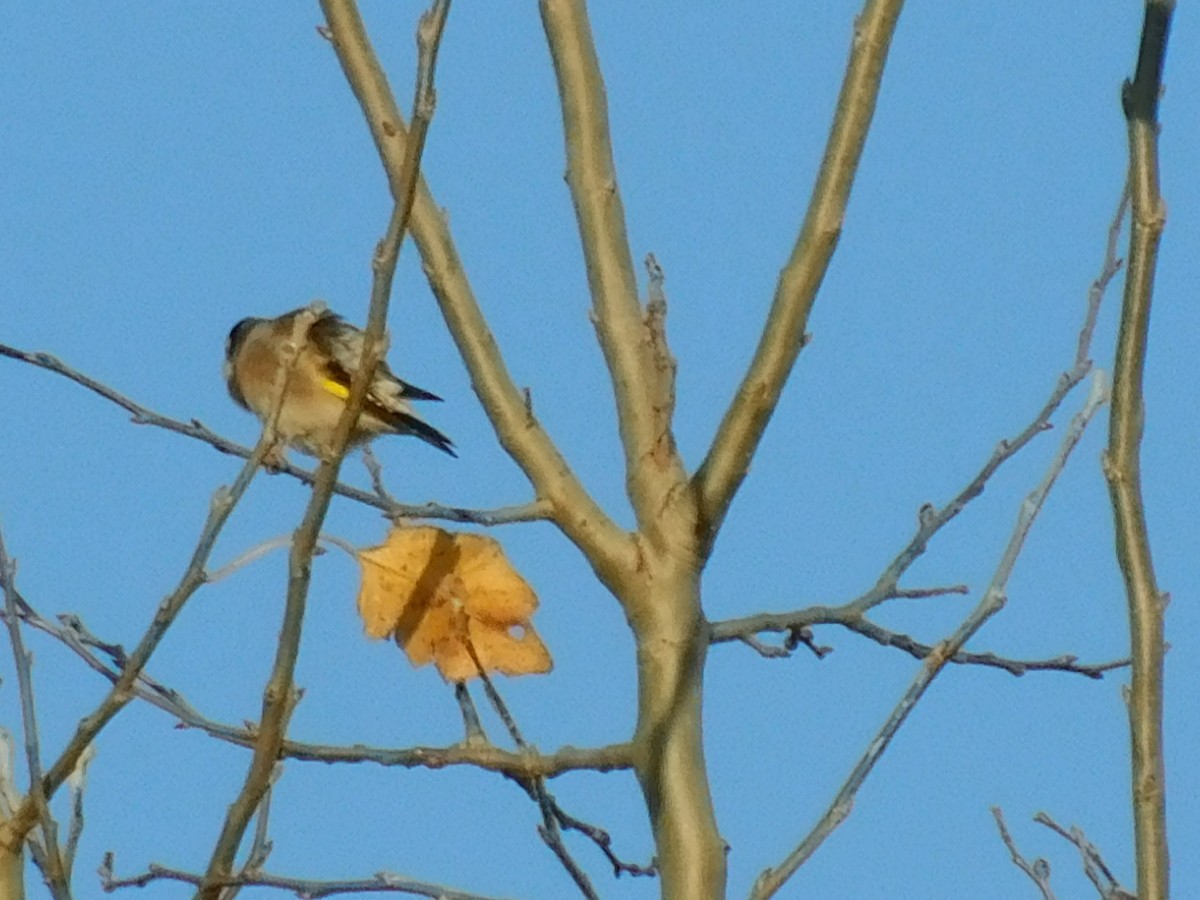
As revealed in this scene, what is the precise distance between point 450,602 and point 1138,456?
4.12 ft

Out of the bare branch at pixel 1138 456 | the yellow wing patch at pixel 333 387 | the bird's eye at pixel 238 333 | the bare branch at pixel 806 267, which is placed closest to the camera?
the bare branch at pixel 1138 456

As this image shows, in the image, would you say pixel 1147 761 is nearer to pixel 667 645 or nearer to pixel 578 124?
pixel 667 645

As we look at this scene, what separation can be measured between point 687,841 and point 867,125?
3.45ft

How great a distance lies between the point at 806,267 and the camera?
2834mm

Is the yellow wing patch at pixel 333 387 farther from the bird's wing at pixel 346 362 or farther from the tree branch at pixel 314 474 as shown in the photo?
the tree branch at pixel 314 474

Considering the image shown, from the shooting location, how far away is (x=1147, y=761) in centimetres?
215

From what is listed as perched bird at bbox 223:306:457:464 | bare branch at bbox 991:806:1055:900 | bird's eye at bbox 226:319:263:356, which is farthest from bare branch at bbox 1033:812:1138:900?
bird's eye at bbox 226:319:263:356

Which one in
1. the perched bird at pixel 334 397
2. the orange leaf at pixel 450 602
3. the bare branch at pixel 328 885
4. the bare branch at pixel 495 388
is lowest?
the bare branch at pixel 328 885

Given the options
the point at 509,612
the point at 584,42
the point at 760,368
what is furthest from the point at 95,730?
→ the point at 584,42

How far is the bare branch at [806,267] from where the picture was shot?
9.24ft

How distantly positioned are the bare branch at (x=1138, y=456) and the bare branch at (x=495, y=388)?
0.96 m

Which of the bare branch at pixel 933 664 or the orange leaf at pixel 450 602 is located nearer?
the bare branch at pixel 933 664

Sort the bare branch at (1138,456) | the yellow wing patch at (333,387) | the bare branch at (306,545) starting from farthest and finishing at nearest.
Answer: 1. the yellow wing patch at (333,387)
2. the bare branch at (306,545)
3. the bare branch at (1138,456)

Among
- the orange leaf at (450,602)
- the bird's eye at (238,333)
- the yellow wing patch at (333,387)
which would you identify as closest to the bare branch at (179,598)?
the orange leaf at (450,602)
